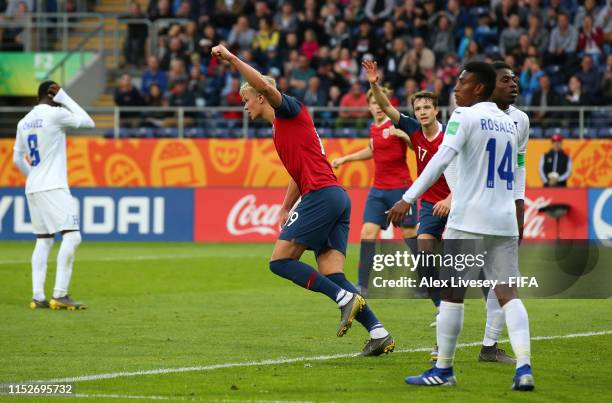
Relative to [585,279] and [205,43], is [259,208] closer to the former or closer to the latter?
[205,43]

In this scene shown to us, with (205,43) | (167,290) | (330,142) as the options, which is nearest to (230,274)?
(167,290)

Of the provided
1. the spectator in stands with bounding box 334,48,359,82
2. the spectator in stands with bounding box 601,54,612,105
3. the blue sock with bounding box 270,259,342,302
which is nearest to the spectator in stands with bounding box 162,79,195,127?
the spectator in stands with bounding box 334,48,359,82

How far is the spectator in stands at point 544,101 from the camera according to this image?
997 inches

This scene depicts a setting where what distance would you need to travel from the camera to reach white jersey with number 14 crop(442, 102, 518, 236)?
786 cm

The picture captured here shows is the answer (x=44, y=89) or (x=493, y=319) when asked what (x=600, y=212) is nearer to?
(x=44, y=89)

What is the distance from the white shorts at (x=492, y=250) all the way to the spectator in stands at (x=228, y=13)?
2285 cm

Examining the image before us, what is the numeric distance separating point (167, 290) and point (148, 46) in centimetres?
1611

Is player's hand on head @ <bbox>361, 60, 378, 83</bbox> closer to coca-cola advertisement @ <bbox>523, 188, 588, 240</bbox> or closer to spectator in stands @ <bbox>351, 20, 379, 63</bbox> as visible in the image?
coca-cola advertisement @ <bbox>523, 188, 588, 240</bbox>

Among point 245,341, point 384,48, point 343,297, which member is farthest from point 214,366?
point 384,48

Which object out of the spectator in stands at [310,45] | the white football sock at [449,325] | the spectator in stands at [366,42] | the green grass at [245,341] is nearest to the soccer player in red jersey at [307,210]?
the green grass at [245,341]

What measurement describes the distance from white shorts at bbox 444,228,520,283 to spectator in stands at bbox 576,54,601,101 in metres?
18.2

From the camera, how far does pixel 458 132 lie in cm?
779

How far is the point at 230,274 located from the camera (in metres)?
17.8

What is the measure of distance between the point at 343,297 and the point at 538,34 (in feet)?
61.9
